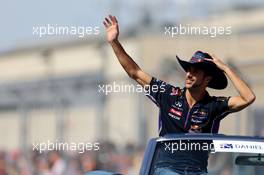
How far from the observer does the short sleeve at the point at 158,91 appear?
8.77 metres

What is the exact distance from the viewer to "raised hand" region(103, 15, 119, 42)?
9.25 metres

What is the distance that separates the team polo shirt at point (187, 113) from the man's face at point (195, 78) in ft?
0.37

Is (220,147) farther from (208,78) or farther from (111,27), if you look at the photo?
(111,27)

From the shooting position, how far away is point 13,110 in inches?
722

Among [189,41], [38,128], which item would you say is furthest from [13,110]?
[189,41]

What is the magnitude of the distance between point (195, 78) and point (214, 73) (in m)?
0.25

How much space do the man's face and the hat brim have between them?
0.14 ft

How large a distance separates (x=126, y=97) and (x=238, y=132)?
413 cm

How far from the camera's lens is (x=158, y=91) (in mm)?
8844

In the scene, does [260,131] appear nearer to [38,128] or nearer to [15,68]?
[38,128]

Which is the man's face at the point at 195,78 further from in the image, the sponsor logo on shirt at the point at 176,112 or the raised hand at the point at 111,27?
the raised hand at the point at 111,27
